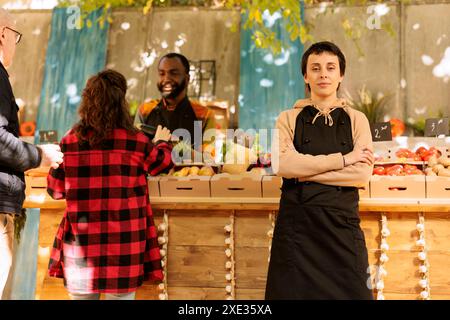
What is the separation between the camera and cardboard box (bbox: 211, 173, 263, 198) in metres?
2.83

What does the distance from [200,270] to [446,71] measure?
355 cm

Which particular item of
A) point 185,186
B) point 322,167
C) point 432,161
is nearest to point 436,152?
point 432,161

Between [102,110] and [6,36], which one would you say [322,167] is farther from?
[6,36]

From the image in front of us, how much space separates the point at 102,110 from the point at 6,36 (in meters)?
0.56

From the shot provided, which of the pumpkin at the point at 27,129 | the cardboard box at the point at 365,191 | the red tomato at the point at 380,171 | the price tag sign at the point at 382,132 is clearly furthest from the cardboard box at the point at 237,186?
the pumpkin at the point at 27,129

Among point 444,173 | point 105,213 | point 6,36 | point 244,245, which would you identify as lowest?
point 244,245

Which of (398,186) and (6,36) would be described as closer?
(6,36)

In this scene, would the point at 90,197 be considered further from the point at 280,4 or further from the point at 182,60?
the point at 280,4

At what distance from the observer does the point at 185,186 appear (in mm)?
2885

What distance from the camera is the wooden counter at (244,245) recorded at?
8.85 feet

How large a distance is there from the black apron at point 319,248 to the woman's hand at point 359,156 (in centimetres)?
9

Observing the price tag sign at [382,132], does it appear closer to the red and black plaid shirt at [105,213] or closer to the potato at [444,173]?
the potato at [444,173]

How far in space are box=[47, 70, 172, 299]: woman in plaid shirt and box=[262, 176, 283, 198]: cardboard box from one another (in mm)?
653
